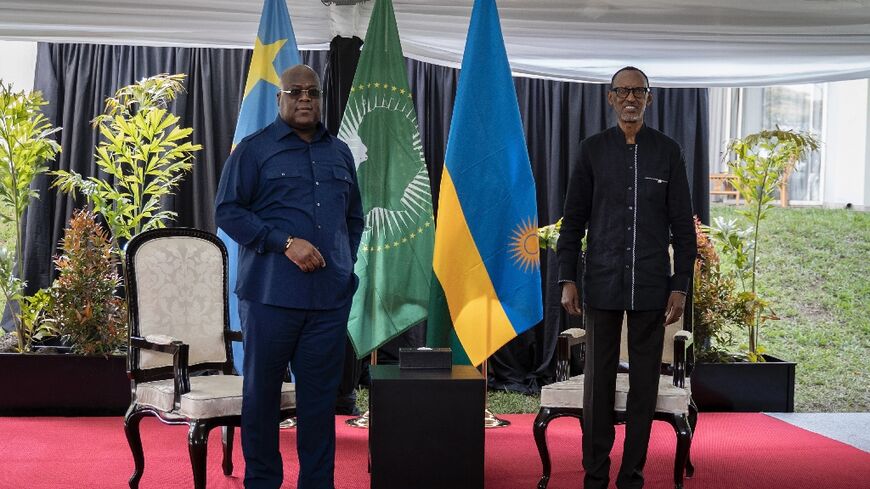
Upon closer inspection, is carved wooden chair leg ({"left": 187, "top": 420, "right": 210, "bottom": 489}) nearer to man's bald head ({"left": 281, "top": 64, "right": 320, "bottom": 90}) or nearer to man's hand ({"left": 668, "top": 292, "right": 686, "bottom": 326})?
man's bald head ({"left": 281, "top": 64, "right": 320, "bottom": 90})

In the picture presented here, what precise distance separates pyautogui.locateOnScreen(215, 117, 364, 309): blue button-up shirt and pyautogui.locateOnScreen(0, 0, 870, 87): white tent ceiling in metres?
2.06

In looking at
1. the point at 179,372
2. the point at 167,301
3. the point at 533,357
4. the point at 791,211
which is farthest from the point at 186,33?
the point at 791,211

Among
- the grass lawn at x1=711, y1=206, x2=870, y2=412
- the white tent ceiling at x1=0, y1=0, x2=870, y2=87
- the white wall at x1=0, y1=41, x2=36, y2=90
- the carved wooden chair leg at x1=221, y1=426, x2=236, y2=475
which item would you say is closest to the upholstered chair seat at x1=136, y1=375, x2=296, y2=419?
the carved wooden chair leg at x1=221, y1=426, x2=236, y2=475

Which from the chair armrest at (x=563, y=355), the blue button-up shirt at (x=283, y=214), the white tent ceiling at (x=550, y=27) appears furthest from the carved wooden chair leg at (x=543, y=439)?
the white tent ceiling at (x=550, y=27)

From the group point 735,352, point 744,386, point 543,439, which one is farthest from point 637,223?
point 735,352

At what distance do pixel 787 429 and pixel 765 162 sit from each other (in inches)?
67.2

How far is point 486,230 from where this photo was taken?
15.0ft

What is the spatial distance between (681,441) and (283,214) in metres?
1.76

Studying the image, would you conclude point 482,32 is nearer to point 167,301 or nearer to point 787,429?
point 167,301

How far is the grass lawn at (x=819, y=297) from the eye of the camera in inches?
292

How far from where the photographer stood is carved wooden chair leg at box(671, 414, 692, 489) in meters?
3.69

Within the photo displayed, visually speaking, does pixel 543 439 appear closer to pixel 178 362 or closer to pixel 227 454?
pixel 227 454

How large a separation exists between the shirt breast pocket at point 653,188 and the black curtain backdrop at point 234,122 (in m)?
2.74

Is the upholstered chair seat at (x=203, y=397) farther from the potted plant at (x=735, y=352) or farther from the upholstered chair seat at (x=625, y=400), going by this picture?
the potted plant at (x=735, y=352)
